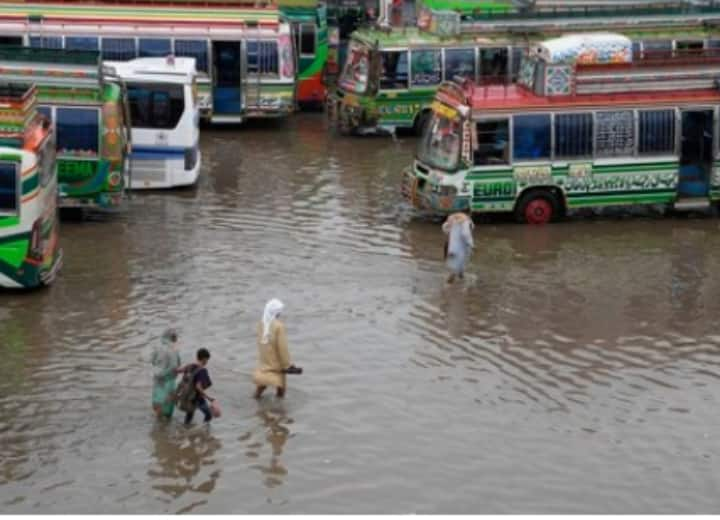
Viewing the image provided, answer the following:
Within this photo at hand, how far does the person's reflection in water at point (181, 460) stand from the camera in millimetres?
14125

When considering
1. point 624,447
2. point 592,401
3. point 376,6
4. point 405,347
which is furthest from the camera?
point 376,6

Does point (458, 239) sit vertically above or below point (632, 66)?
below

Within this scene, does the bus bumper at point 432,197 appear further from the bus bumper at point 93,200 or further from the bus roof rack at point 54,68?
the bus roof rack at point 54,68

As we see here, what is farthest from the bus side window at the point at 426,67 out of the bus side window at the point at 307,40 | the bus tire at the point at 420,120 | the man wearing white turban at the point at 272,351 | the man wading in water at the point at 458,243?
the man wearing white turban at the point at 272,351

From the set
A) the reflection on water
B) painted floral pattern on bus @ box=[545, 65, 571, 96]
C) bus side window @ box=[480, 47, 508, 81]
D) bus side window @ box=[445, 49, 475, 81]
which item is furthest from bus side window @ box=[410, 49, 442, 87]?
the reflection on water

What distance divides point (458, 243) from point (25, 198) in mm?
5594

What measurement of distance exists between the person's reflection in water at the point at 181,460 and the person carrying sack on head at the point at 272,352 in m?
0.98

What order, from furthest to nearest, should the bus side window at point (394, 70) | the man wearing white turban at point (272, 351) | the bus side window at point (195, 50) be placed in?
the bus side window at point (394, 70)
the bus side window at point (195, 50)
the man wearing white turban at point (272, 351)

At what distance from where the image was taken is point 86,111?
23.9 metres

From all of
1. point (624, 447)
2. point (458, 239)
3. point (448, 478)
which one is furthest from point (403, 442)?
point (458, 239)

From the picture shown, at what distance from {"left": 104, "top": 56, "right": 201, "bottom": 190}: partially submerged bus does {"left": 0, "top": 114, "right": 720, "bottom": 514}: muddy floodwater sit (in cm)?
50

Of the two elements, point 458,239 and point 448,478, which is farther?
point 458,239

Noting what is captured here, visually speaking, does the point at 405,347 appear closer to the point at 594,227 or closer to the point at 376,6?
the point at 594,227

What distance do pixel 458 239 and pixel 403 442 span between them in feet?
19.4
